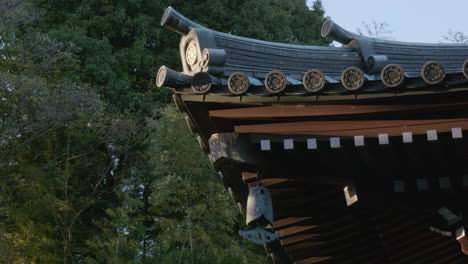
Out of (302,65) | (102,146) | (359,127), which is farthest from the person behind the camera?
(102,146)

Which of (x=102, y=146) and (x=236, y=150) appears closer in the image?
(x=236, y=150)

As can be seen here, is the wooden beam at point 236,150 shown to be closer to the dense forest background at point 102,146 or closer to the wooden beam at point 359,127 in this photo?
the wooden beam at point 359,127

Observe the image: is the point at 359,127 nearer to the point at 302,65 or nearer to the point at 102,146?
the point at 302,65

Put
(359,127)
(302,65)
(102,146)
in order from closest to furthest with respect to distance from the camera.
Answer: (359,127)
(302,65)
(102,146)

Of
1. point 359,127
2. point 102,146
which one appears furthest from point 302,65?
point 102,146

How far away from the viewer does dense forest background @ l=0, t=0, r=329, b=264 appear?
14109 mm

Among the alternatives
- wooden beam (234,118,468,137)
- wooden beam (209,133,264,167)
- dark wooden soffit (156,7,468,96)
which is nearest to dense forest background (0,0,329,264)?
dark wooden soffit (156,7,468,96)

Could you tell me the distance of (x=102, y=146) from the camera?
17578 mm

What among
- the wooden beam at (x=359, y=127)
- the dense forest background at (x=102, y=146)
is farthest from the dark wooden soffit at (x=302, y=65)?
the dense forest background at (x=102, y=146)

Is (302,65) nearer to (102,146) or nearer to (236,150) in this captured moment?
(236,150)

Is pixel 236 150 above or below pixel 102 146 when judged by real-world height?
above


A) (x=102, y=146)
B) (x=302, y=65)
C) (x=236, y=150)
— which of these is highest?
(x=302, y=65)

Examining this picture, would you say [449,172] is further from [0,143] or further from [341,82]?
[0,143]

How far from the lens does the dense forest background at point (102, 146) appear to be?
1411cm
